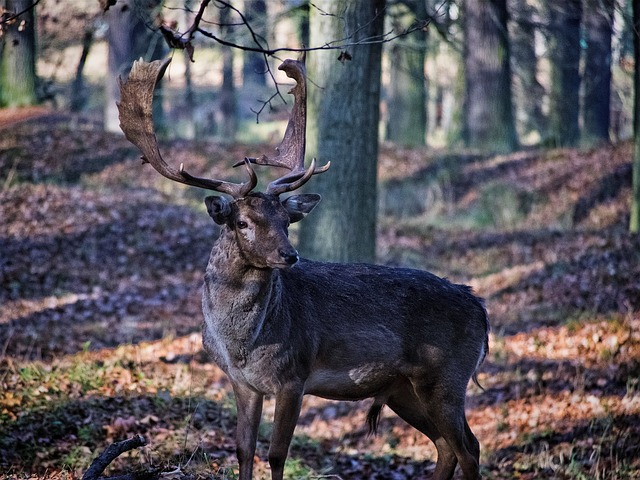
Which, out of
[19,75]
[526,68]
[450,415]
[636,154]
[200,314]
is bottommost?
[200,314]

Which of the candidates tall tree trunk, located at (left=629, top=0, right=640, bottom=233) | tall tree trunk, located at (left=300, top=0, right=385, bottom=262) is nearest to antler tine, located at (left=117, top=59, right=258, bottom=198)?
tall tree trunk, located at (left=300, top=0, right=385, bottom=262)

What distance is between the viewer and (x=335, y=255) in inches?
422

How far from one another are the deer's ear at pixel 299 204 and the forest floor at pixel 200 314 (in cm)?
201

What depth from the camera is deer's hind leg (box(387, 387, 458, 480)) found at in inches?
272

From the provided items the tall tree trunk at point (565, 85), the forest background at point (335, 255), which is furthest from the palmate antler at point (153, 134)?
the tall tree trunk at point (565, 85)

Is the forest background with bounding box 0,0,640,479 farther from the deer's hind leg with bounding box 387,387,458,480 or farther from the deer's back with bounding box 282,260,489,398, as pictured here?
the deer's back with bounding box 282,260,489,398

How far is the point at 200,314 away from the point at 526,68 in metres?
20.5

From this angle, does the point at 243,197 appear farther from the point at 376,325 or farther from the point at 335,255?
the point at 335,255

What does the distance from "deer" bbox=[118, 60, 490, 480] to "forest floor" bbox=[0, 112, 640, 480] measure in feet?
2.96

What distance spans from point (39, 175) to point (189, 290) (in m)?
6.60

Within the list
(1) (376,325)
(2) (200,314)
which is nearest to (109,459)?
(1) (376,325)

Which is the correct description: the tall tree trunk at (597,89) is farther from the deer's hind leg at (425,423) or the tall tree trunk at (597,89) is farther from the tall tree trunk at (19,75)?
the deer's hind leg at (425,423)

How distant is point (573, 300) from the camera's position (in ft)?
38.8

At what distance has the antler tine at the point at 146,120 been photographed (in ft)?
20.2
